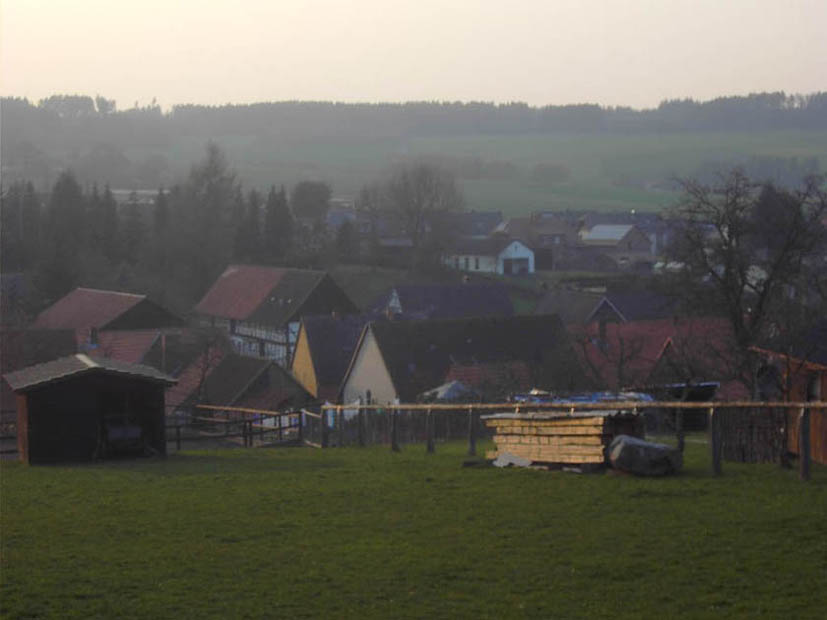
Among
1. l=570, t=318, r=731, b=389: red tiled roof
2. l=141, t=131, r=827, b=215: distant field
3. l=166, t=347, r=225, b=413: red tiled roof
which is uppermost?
l=141, t=131, r=827, b=215: distant field

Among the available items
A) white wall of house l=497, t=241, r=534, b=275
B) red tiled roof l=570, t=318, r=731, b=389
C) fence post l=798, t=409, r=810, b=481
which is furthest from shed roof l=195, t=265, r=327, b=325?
fence post l=798, t=409, r=810, b=481

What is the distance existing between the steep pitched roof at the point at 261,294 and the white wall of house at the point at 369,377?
65.9ft

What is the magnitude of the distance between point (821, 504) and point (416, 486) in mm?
5299

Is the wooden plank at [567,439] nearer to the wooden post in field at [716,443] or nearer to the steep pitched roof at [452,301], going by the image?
the wooden post in field at [716,443]

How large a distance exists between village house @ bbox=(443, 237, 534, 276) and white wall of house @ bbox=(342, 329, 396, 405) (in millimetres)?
51843

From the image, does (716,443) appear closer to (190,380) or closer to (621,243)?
(190,380)

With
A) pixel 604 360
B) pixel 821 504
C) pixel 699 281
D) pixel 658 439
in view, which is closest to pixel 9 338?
pixel 604 360

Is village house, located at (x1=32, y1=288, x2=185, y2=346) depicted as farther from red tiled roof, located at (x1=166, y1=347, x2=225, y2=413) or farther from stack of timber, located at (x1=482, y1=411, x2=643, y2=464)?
stack of timber, located at (x1=482, y1=411, x2=643, y2=464)

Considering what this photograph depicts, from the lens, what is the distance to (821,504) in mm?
13508

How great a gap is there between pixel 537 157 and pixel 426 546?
164 metres

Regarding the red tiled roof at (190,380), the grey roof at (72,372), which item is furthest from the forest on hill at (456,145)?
the grey roof at (72,372)

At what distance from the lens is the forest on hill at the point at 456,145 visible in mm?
141250

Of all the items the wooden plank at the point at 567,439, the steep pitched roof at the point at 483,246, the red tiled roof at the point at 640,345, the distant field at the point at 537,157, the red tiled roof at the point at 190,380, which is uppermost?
the distant field at the point at 537,157

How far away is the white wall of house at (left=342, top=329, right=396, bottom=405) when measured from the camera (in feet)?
138
